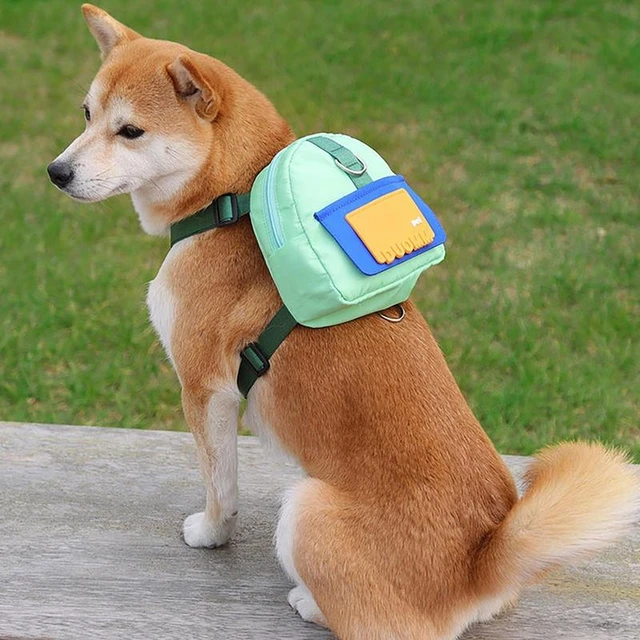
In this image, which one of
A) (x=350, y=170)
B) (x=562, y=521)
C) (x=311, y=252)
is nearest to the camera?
(x=562, y=521)

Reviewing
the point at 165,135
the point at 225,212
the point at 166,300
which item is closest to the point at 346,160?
the point at 225,212

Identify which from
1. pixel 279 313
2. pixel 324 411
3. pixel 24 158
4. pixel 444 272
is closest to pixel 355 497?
pixel 324 411

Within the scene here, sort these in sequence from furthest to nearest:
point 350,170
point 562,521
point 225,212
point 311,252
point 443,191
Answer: point 443,191
point 225,212
point 350,170
point 311,252
point 562,521

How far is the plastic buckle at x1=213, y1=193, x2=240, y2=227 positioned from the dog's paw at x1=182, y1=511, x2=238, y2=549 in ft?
2.69

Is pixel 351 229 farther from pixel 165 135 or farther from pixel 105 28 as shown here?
pixel 105 28

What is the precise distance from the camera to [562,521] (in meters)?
1.87

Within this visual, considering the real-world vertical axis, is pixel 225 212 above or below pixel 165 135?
below

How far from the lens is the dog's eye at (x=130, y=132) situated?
7.29ft

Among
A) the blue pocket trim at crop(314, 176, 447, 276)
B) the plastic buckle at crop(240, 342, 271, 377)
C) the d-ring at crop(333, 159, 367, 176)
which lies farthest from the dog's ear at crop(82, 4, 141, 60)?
the plastic buckle at crop(240, 342, 271, 377)

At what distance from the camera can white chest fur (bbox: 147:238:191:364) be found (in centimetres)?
229

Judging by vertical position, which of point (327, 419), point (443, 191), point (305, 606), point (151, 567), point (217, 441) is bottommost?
point (443, 191)

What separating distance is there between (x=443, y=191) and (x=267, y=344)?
327 cm

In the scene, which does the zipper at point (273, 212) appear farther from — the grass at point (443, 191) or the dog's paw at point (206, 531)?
the grass at point (443, 191)

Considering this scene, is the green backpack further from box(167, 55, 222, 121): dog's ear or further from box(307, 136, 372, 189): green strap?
box(167, 55, 222, 121): dog's ear
